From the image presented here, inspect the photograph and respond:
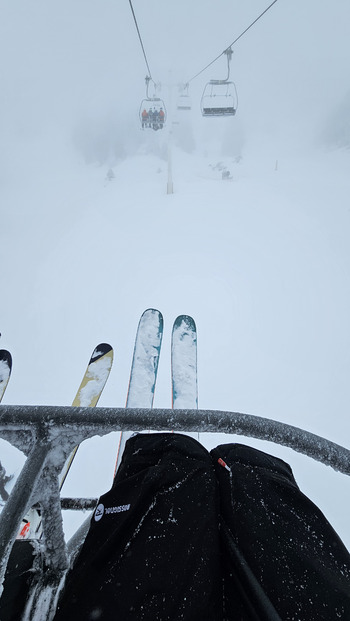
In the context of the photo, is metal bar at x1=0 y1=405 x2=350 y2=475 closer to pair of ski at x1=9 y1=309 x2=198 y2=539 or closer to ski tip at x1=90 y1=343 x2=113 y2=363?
pair of ski at x1=9 y1=309 x2=198 y2=539

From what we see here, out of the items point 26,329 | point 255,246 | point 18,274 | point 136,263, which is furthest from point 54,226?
point 255,246

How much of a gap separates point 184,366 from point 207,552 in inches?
111

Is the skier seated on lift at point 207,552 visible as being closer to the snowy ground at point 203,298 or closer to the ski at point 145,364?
the ski at point 145,364

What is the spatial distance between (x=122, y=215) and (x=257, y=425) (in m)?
15.3

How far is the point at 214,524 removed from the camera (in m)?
0.73

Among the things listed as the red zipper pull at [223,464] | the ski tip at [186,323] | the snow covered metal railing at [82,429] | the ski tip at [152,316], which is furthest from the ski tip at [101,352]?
the red zipper pull at [223,464]

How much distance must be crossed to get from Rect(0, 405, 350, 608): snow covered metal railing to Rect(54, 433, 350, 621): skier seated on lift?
0.51 feet

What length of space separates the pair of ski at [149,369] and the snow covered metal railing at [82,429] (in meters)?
1.91

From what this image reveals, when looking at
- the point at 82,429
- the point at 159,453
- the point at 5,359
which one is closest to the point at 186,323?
the point at 5,359

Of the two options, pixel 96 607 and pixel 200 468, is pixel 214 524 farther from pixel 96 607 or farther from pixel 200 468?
pixel 96 607

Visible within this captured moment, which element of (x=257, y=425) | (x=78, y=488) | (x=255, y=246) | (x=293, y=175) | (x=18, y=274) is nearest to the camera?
(x=257, y=425)

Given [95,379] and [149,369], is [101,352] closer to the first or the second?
[95,379]

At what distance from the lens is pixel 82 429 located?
873 millimetres

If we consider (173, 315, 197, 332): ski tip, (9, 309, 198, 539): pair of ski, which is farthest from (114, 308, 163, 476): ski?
(173, 315, 197, 332): ski tip
